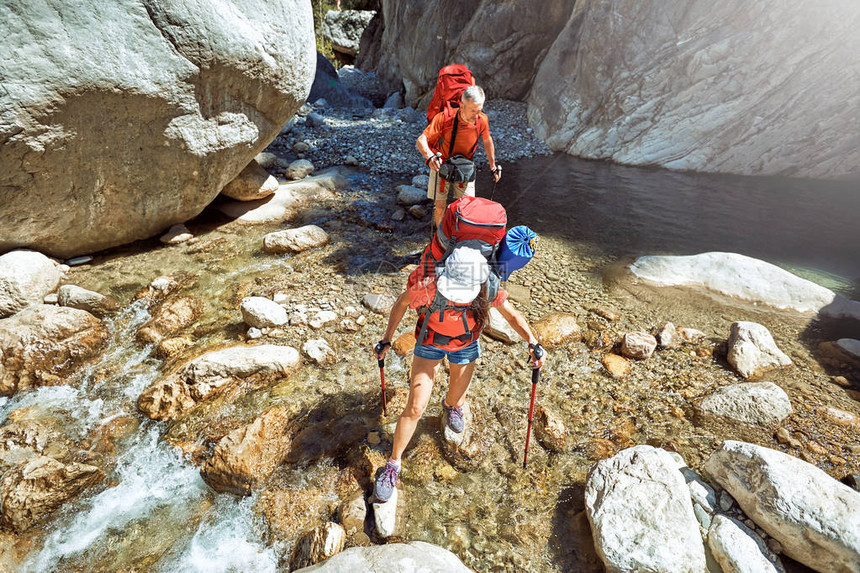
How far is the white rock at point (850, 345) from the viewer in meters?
5.01

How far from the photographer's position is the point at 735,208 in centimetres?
1002

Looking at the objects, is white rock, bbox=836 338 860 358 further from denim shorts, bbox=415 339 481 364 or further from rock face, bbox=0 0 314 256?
rock face, bbox=0 0 314 256

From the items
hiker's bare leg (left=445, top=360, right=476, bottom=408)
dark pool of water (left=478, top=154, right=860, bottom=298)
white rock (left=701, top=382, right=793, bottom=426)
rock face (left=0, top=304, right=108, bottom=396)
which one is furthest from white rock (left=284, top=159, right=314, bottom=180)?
white rock (left=701, top=382, right=793, bottom=426)

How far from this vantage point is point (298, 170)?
35.2ft

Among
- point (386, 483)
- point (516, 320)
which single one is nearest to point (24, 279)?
point (386, 483)

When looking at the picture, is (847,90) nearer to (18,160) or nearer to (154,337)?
(154,337)

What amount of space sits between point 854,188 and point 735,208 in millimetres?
4302

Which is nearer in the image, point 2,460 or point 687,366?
point 2,460

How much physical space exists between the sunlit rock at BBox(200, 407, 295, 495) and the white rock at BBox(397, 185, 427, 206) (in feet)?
20.7

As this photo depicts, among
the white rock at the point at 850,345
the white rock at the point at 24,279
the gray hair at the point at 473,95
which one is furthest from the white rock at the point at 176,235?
the white rock at the point at 850,345

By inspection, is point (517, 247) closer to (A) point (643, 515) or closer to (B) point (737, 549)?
(A) point (643, 515)

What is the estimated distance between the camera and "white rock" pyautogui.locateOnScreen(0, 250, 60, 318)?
528cm

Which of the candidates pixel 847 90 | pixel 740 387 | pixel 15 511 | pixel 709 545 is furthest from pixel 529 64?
pixel 15 511

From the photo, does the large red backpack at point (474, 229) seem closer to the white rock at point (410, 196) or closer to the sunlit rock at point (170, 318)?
the sunlit rock at point (170, 318)
